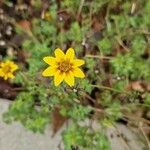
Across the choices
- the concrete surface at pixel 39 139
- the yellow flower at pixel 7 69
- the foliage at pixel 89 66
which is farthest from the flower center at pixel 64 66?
the concrete surface at pixel 39 139

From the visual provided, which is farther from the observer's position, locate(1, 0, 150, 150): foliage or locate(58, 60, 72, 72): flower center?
locate(1, 0, 150, 150): foliage

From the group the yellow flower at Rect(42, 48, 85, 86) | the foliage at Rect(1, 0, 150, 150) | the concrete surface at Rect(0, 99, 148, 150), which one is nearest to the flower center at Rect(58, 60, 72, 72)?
the yellow flower at Rect(42, 48, 85, 86)

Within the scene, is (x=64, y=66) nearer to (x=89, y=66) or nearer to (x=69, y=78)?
(x=69, y=78)

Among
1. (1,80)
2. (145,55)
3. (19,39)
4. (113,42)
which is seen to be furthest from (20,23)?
(145,55)

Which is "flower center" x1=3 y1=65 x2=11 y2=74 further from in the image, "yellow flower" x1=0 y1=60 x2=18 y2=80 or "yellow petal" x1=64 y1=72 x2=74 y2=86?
"yellow petal" x1=64 y1=72 x2=74 y2=86

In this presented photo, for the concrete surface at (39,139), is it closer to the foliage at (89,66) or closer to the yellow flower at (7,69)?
the foliage at (89,66)
